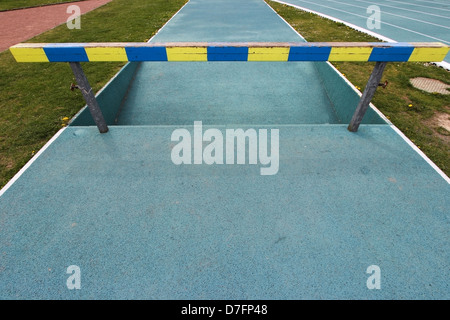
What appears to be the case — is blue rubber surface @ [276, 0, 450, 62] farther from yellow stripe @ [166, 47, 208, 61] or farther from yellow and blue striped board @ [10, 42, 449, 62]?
yellow stripe @ [166, 47, 208, 61]

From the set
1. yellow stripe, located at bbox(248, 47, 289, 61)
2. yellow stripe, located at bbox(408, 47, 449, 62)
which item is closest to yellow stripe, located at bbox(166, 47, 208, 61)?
yellow stripe, located at bbox(248, 47, 289, 61)

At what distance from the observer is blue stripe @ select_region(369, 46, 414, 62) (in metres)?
2.39

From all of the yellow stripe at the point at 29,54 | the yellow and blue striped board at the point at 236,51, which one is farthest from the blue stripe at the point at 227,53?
the yellow stripe at the point at 29,54

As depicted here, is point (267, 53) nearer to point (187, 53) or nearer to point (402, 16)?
point (187, 53)

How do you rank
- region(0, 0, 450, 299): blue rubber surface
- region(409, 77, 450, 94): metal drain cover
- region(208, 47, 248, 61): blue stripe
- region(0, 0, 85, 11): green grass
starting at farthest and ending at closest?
1. region(0, 0, 85, 11): green grass
2. region(409, 77, 450, 94): metal drain cover
3. region(208, 47, 248, 61): blue stripe
4. region(0, 0, 450, 299): blue rubber surface

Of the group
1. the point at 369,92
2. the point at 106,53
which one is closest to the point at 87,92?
the point at 106,53

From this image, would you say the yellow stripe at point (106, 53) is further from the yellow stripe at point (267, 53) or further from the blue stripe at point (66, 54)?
the yellow stripe at point (267, 53)

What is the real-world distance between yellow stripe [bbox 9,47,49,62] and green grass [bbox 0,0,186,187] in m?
1.34

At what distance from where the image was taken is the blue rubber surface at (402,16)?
312 inches

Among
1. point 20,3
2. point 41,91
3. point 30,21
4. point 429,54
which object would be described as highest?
point 429,54

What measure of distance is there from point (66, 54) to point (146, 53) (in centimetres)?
86

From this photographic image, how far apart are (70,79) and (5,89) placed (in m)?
1.22

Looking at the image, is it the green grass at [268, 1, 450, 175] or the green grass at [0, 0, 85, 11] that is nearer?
the green grass at [268, 1, 450, 175]

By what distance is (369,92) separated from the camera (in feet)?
9.09
